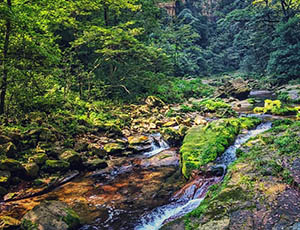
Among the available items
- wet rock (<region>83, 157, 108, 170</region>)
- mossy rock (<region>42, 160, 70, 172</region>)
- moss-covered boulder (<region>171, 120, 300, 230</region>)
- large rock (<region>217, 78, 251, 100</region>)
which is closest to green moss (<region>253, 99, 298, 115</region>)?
large rock (<region>217, 78, 251, 100</region>)

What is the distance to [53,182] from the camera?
7523 mm

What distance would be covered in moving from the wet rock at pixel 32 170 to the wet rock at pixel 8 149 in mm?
642

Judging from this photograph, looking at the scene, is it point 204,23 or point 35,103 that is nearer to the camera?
point 35,103

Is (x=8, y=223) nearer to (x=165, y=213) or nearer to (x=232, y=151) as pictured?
(x=165, y=213)

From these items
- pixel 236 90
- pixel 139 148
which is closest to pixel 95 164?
pixel 139 148

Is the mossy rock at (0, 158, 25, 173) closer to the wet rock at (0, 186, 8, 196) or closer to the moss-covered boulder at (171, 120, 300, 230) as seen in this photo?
the wet rock at (0, 186, 8, 196)

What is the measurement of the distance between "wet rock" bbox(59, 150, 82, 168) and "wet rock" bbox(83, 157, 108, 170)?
11.5 inches

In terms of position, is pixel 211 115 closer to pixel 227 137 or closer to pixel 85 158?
pixel 227 137

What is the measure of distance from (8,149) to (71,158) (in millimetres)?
1959

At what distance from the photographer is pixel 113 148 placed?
1040 cm

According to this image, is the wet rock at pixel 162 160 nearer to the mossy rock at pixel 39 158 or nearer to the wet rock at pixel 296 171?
the mossy rock at pixel 39 158

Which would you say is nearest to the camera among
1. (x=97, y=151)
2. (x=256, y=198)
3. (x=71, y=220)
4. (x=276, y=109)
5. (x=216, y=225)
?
(x=216, y=225)

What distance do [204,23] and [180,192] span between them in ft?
177

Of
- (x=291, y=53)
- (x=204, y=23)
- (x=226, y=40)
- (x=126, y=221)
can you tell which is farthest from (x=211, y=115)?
(x=204, y=23)
